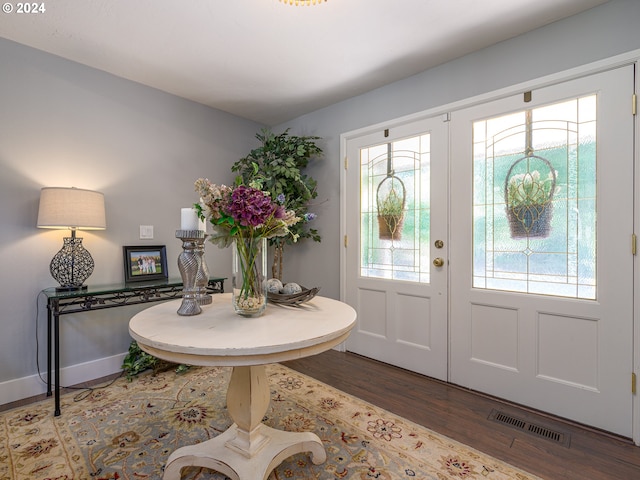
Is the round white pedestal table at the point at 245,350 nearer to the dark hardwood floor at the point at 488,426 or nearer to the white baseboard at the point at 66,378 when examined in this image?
the dark hardwood floor at the point at 488,426

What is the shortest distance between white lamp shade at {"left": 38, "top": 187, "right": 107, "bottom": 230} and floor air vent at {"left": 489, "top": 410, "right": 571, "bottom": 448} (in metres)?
2.96

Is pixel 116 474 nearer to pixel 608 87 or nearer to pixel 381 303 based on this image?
pixel 381 303

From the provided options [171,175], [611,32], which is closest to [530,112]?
[611,32]

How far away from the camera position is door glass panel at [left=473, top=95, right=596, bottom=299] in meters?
1.86

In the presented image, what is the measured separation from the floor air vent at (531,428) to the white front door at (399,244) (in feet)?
1.66

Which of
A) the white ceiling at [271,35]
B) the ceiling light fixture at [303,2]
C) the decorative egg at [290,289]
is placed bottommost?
the decorative egg at [290,289]

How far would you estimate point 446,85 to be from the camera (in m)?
2.41

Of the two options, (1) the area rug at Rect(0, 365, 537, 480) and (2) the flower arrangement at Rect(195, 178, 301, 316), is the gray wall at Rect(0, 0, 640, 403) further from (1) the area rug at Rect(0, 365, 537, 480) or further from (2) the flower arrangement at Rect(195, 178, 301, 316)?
(2) the flower arrangement at Rect(195, 178, 301, 316)

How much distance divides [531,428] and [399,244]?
1484mm

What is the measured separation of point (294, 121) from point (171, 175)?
148 centimetres

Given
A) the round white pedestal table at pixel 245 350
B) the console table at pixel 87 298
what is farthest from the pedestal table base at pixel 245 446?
the console table at pixel 87 298

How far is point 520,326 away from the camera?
6.77 ft

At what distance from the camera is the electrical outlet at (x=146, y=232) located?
109 inches

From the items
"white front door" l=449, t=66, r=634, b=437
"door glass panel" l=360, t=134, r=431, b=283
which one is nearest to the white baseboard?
"door glass panel" l=360, t=134, r=431, b=283
